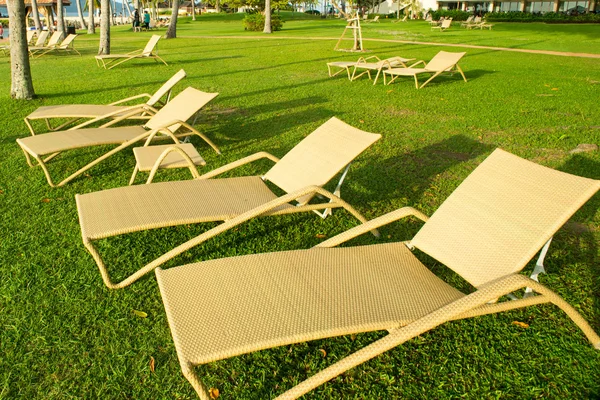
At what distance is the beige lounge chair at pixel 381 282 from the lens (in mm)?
1932

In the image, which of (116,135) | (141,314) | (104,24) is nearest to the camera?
(141,314)

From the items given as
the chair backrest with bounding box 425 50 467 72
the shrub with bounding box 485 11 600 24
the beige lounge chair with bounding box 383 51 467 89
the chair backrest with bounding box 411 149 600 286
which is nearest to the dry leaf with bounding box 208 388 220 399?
the chair backrest with bounding box 411 149 600 286

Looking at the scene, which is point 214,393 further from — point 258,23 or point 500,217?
point 258,23

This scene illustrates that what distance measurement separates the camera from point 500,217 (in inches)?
104

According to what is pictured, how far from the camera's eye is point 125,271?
314 centimetres

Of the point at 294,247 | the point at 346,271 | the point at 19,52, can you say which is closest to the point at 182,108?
the point at 294,247

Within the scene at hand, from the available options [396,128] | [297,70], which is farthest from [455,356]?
[297,70]

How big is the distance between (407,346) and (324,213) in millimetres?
1391

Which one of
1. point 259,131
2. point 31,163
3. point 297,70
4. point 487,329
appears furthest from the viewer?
point 297,70

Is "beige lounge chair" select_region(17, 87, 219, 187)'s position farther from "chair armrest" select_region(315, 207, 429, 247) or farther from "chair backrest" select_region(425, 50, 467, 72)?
"chair backrest" select_region(425, 50, 467, 72)

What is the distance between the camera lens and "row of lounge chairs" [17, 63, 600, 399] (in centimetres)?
195

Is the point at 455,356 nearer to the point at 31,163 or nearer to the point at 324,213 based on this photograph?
the point at 324,213

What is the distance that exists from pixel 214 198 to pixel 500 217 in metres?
1.80

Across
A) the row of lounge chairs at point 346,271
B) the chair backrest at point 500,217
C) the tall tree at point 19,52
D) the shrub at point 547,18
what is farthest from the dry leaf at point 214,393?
the shrub at point 547,18
